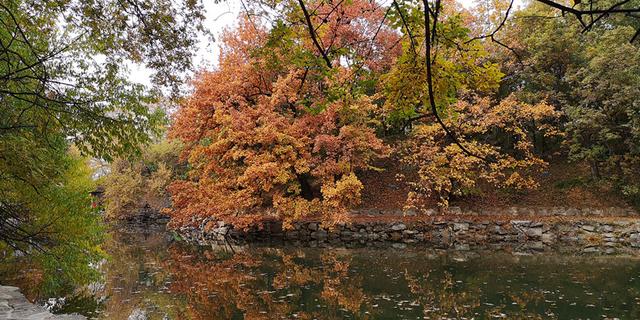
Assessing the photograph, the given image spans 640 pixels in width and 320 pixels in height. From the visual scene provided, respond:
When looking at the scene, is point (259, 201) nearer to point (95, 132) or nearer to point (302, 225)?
point (302, 225)

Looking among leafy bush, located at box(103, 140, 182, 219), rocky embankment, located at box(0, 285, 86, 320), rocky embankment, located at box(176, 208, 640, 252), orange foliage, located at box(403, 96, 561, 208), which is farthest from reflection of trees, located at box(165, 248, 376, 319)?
leafy bush, located at box(103, 140, 182, 219)

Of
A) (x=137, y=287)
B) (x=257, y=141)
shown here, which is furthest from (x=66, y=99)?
(x=257, y=141)

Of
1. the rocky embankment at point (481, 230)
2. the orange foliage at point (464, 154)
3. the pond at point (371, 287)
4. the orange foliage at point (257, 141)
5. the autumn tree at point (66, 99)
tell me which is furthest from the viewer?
the orange foliage at point (464, 154)

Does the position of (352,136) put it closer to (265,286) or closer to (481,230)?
(481,230)

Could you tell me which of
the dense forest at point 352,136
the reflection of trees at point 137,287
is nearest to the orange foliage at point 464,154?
the dense forest at point 352,136

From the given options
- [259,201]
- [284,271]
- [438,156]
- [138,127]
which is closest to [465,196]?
[438,156]

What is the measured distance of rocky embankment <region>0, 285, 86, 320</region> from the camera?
547cm

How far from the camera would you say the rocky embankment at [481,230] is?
14500 mm

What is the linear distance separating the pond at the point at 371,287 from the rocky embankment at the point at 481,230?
7.29ft

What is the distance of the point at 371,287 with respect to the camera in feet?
29.6

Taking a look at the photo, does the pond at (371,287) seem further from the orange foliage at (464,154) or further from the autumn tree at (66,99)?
the orange foliage at (464,154)

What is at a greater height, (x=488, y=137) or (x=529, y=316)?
(x=488, y=137)

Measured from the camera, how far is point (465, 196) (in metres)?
18.0

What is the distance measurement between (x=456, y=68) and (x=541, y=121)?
19.6 m
